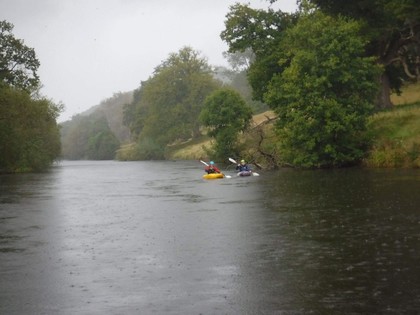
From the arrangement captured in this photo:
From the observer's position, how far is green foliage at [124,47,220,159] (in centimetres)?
12150

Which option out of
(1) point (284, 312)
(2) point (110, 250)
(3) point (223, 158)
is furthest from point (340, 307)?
(3) point (223, 158)

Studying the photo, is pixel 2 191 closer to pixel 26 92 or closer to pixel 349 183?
pixel 349 183

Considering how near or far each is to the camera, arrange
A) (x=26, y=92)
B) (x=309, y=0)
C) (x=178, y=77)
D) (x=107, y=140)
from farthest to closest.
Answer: (x=107, y=140) < (x=178, y=77) < (x=26, y=92) < (x=309, y=0)

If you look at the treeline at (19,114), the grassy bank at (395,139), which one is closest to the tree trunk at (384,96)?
the grassy bank at (395,139)

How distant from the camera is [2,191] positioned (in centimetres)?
3812

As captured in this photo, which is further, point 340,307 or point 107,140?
point 107,140

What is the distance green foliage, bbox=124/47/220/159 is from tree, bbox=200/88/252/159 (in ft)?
135

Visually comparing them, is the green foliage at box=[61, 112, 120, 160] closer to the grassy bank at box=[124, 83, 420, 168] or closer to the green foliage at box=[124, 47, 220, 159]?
the green foliage at box=[124, 47, 220, 159]

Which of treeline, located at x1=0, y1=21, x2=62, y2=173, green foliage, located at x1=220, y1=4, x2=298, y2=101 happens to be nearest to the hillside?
green foliage, located at x1=220, y1=4, x2=298, y2=101

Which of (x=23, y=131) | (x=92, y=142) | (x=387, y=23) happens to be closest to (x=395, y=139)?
(x=387, y=23)

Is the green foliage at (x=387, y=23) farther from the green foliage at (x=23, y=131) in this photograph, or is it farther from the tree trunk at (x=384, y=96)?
the green foliage at (x=23, y=131)

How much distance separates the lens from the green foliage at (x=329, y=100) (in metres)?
47.5

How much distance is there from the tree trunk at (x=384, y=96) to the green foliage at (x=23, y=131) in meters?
41.7

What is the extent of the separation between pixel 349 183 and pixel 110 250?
2152 centimetres
